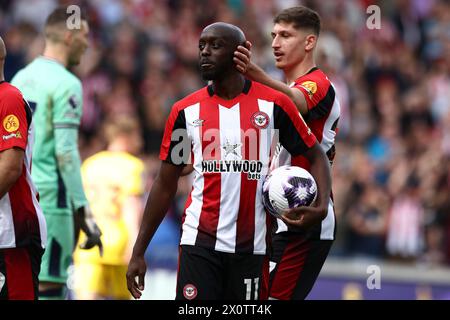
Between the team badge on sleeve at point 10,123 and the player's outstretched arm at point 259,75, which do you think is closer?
the team badge on sleeve at point 10,123

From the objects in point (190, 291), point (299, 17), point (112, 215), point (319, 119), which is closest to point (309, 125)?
point (319, 119)

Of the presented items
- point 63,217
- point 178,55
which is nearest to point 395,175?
point 178,55

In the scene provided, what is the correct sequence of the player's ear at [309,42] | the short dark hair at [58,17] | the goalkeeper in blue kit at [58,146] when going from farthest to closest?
the short dark hair at [58,17] → the goalkeeper in blue kit at [58,146] → the player's ear at [309,42]

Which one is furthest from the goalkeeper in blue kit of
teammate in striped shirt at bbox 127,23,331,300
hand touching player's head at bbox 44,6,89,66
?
teammate in striped shirt at bbox 127,23,331,300

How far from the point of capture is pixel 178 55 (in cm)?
1788

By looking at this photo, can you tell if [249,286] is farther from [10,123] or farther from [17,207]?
[10,123]

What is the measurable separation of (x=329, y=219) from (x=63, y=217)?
2.47 m

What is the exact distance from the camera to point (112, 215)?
11609 mm

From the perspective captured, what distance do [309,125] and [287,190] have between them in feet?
3.51

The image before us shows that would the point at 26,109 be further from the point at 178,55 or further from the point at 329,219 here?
the point at 178,55

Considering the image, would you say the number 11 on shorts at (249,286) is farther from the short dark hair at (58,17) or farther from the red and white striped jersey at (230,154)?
the short dark hair at (58,17)

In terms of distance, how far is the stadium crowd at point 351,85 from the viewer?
1580 cm

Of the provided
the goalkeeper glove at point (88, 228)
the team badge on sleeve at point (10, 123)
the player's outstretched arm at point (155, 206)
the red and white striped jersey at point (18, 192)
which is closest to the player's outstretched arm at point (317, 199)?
the player's outstretched arm at point (155, 206)

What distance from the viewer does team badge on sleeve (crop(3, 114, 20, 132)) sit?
6914 millimetres
